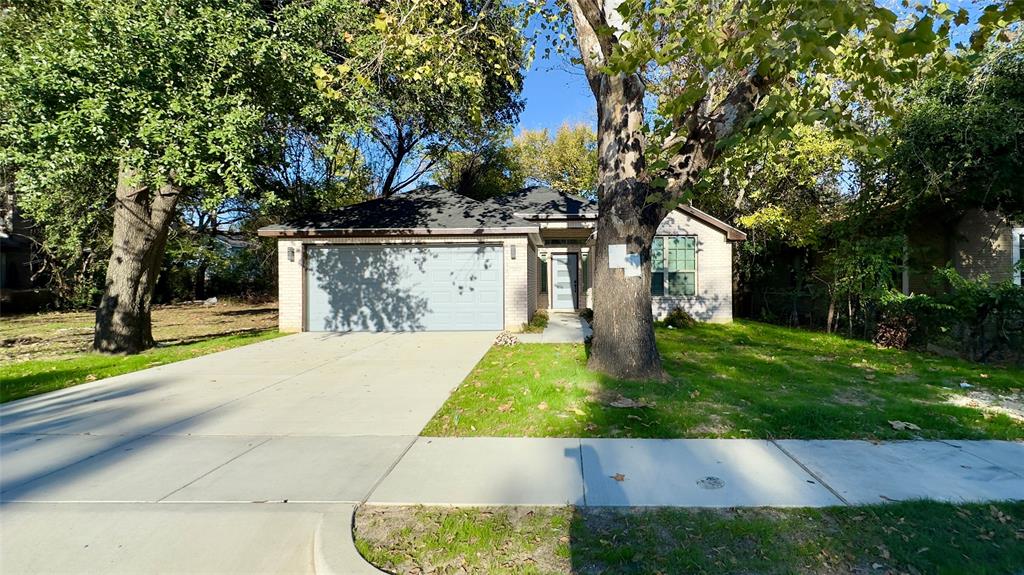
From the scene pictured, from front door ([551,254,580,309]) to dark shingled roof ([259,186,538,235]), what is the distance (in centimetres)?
360

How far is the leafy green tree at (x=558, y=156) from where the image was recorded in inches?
961

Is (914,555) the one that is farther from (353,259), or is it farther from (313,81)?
(353,259)

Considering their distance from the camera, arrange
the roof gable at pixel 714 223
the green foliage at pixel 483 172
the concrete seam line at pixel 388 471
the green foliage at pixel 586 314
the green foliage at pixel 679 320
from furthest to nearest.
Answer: the green foliage at pixel 483 172
the green foliage at pixel 586 314
the roof gable at pixel 714 223
the green foliage at pixel 679 320
the concrete seam line at pixel 388 471

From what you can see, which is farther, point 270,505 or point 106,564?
point 270,505

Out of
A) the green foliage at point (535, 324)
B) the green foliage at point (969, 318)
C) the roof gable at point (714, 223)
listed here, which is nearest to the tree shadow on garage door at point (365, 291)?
the green foliage at point (535, 324)

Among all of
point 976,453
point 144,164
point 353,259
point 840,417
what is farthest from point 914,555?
point 353,259

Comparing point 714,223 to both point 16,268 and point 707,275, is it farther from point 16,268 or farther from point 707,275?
point 16,268

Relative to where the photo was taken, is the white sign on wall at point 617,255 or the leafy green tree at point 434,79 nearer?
the white sign on wall at point 617,255

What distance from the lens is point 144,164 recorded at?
7.35 m

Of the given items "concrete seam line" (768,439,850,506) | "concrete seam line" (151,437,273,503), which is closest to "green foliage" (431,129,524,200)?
"concrete seam line" (151,437,273,503)

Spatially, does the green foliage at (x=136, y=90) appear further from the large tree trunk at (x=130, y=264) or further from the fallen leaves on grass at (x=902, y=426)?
the fallen leaves on grass at (x=902, y=426)

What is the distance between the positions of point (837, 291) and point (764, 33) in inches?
382

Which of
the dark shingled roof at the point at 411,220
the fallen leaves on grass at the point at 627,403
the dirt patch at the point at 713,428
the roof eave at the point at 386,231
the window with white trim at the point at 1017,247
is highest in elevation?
the dark shingled roof at the point at 411,220

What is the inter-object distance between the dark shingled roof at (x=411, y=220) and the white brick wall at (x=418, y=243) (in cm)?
30
